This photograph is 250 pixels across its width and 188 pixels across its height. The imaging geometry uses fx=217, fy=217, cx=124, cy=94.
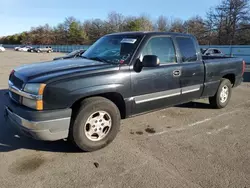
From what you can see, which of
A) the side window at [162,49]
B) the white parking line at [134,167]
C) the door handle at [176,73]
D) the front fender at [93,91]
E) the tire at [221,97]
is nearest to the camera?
the white parking line at [134,167]

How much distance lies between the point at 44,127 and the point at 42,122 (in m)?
0.08

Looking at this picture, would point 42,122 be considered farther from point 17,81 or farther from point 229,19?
point 229,19

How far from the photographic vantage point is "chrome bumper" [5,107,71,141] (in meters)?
2.90

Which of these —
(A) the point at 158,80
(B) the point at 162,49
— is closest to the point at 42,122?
(A) the point at 158,80

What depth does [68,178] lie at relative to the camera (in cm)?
275

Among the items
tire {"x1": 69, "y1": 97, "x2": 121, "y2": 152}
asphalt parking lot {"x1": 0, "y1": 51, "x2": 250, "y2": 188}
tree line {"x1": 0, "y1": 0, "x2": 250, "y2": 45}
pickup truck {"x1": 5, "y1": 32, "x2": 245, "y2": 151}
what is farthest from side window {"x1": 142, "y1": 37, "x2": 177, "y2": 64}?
tree line {"x1": 0, "y1": 0, "x2": 250, "y2": 45}

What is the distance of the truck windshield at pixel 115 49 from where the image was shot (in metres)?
3.75

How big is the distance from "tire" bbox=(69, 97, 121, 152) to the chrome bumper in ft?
0.47

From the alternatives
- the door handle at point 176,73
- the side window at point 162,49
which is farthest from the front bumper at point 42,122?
the door handle at point 176,73

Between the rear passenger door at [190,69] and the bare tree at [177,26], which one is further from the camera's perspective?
the bare tree at [177,26]

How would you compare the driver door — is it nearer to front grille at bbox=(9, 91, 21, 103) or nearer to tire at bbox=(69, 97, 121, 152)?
tire at bbox=(69, 97, 121, 152)

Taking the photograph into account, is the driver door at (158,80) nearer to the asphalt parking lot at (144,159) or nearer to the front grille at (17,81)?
the asphalt parking lot at (144,159)

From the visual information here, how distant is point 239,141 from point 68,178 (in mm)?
2982

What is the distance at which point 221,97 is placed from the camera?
570cm
